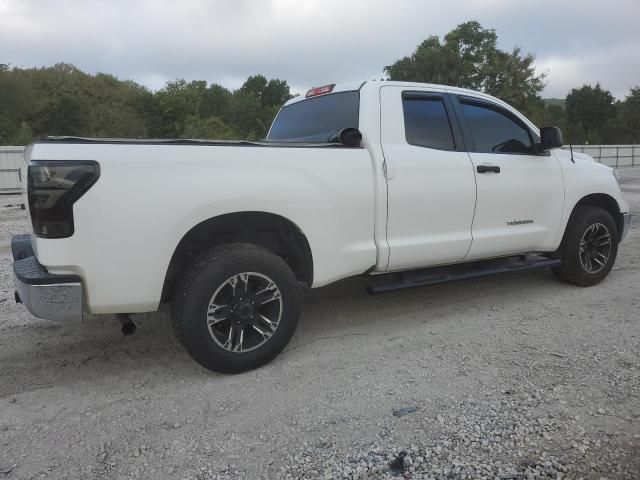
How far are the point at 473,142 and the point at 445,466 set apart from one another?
2891 mm

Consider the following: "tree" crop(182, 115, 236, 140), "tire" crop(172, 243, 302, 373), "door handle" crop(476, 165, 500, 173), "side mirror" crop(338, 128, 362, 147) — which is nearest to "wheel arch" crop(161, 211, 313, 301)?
"tire" crop(172, 243, 302, 373)

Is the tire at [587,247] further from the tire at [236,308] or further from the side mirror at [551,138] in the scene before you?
the tire at [236,308]

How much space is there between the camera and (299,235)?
3.55 m

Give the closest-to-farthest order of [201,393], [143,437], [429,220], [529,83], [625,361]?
1. [143,437]
2. [201,393]
3. [625,361]
4. [429,220]
5. [529,83]

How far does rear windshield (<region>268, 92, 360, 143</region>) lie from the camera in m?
4.16

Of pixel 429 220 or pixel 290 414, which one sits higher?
pixel 429 220

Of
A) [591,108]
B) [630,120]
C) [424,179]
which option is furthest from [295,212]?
[591,108]

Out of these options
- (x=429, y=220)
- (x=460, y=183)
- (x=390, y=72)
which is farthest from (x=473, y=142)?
(x=390, y=72)

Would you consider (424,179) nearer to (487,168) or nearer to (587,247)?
(487,168)

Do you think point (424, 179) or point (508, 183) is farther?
point (508, 183)

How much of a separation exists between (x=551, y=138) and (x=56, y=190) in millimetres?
4107

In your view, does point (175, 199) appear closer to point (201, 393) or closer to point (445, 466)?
point (201, 393)

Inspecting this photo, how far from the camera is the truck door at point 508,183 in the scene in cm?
439

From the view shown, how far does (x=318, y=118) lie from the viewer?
14.7 feet
